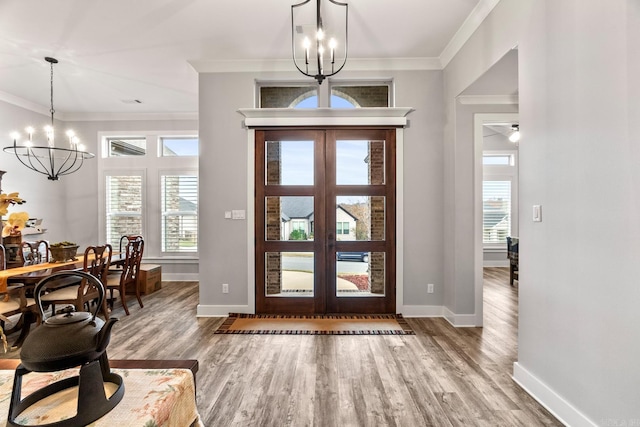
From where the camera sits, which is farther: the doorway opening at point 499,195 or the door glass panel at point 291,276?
the doorway opening at point 499,195

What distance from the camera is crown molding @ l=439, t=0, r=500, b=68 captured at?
A: 2.89 meters

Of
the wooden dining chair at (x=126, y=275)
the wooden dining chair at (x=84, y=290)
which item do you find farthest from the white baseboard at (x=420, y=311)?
the wooden dining chair at (x=126, y=275)

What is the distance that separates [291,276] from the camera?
4.13 metres

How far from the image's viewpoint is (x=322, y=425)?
1.99 m

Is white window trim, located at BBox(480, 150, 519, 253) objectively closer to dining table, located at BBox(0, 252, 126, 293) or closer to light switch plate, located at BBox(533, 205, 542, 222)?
light switch plate, located at BBox(533, 205, 542, 222)

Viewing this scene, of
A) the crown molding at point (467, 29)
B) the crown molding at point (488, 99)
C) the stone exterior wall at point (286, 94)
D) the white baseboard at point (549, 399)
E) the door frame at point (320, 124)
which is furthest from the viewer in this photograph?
the stone exterior wall at point (286, 94)

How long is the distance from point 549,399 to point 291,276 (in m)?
2.78

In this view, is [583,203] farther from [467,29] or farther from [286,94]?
[286,94]

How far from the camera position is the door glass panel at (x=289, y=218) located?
412 centimetres

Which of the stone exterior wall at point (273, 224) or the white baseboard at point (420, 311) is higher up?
the stone exterior wall at point (273, 224)

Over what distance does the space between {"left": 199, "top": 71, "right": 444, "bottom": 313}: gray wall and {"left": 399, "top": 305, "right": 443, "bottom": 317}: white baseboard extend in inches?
2.1

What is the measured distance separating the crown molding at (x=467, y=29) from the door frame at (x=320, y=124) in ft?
2.38

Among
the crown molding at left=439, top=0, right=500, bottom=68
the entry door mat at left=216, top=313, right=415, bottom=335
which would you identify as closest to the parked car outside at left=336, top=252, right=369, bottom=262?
the entry door mat at left=216, top=313, right=415, bottom=335

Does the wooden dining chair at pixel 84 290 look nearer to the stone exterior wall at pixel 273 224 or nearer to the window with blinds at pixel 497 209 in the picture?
the stone exterior wall at pixel 273 224
